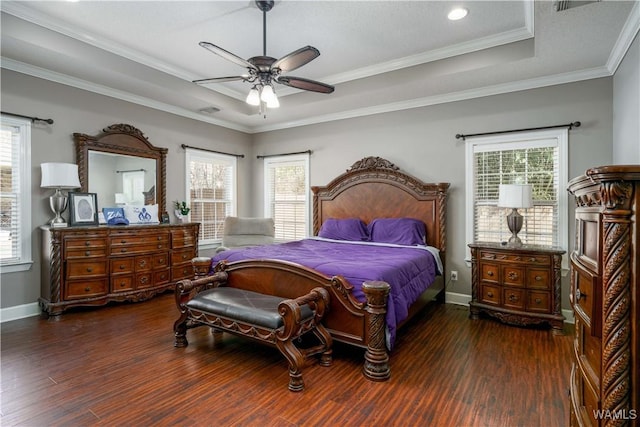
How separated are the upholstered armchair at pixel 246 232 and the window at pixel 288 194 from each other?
2.05ft

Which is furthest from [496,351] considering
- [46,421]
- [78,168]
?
[78,168]

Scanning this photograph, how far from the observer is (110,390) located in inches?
87.7

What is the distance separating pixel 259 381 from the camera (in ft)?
7.78

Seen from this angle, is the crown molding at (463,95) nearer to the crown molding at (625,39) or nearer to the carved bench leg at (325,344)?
the crown molding at (625,39)

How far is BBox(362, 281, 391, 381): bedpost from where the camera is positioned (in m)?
2.40

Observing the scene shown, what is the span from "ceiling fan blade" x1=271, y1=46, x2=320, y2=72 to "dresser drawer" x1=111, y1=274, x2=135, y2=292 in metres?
3.10

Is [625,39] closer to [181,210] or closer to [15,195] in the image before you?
[181,210]

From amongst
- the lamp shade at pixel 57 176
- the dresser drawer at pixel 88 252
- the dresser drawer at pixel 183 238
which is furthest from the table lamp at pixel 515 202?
the lamp shade at pixel 57 176

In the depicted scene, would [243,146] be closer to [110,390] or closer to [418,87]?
[418,87]

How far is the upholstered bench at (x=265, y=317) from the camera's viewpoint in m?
2.32

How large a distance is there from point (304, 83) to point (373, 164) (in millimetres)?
2085

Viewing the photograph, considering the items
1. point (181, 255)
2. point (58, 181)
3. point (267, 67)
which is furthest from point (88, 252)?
point (267, 67)

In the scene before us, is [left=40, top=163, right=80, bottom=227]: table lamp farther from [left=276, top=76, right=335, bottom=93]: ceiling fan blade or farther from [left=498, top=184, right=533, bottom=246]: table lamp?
[left=498, top=184, right=533, bottom=246]: table lamp

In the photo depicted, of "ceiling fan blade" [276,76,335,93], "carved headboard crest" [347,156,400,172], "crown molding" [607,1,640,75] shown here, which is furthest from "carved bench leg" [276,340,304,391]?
"crown molding" [607,1,640,75]
